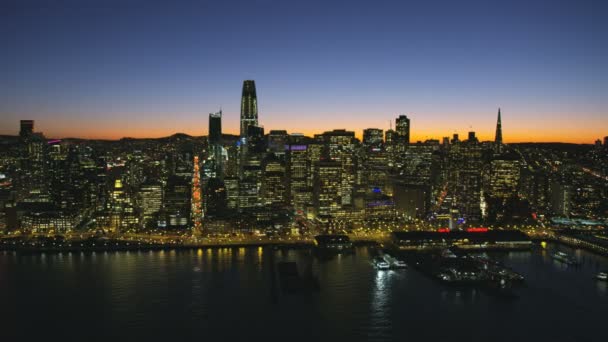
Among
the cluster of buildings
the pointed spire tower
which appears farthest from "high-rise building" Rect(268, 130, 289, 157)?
the pointed spire tower

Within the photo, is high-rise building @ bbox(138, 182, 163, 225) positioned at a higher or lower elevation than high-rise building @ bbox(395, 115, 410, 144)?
lower

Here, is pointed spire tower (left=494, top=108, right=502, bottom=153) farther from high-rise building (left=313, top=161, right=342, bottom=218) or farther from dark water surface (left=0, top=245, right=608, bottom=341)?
dark water surface (left=0, top=245, right=608, bottom=341)

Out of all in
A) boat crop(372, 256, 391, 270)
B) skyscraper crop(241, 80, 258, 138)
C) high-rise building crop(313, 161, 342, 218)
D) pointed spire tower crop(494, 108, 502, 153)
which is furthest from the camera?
skyscraper crop(241, 80, 258, 138)

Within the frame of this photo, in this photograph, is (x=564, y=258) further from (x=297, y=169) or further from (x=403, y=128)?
(x=403, y=128)

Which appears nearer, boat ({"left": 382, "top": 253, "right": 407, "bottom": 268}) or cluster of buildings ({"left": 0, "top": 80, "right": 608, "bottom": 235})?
boat ({"left": 382, "top": 253, "right": 407, "bottom": 268})

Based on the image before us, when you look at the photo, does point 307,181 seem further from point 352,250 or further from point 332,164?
point 352,250

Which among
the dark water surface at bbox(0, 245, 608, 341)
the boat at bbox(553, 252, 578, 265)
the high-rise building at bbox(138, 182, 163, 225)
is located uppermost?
the high-rise building at bbox(138, 182, 163, 225)

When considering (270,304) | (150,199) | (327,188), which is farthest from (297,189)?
(270,304)

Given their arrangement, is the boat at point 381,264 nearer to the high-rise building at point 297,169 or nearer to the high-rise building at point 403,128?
the high-rise building at point 297,169
